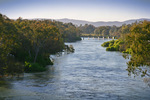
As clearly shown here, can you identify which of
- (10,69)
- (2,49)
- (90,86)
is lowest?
(90,86)

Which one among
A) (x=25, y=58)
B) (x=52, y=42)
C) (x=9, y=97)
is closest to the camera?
(x=9, y=97)

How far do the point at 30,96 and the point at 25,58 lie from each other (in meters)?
18.0

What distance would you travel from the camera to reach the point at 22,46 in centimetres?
4466

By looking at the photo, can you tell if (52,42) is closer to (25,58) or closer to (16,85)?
(25,58)

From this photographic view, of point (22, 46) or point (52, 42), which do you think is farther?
point (52, 42)

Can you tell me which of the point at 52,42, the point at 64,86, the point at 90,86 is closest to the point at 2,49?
the point at 64,86

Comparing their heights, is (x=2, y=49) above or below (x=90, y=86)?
above

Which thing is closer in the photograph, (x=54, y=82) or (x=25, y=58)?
(x=54, y=82)

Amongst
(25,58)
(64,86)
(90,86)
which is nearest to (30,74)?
(25,58)

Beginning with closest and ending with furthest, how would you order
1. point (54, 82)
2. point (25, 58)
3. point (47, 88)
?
point (47, 88)
point (54, 82)
point (25, 58)

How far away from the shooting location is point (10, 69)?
1310 inches

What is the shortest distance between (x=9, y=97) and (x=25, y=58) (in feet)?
59.4

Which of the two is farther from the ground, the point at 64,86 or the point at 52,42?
the point at 52,42

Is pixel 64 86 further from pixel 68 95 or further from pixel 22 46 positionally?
pixel 22 46
